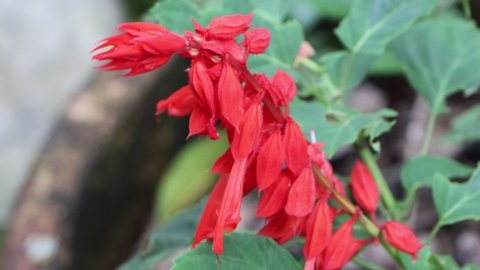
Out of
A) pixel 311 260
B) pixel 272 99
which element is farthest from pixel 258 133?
pixel 311 260

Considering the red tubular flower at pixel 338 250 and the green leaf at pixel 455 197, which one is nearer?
the red tubular flower at pixel 338 250

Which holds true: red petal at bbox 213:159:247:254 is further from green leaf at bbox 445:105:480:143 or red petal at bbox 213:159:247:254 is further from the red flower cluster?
green leaf at bbox 445:105:480:143

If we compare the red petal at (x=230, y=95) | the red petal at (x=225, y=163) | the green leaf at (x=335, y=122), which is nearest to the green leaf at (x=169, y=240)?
the green leaf at (x=335, y=122)

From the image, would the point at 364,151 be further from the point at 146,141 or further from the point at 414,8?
the point at 146,141

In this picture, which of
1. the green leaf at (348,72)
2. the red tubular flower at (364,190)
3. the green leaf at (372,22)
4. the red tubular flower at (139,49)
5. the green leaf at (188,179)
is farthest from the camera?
the green leaf at (188,179)

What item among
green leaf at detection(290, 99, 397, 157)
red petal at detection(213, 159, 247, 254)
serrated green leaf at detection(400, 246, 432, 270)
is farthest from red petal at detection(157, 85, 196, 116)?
serrated green leaf at detection(400, 246, 432, 270)

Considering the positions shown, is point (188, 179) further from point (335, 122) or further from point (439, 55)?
point (335, 122)

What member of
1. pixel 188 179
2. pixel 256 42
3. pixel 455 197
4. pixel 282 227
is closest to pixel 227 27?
pixel 256 42

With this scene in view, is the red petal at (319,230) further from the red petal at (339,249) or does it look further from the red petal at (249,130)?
the red petal at (249,130)

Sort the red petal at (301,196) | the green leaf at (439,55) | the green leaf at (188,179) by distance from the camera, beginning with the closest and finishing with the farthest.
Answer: the red petal at (301,196), the green leaf at (439,55), the green leaf at (188,179)

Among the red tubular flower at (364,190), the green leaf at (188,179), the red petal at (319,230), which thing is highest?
the red petal at (319,230)
